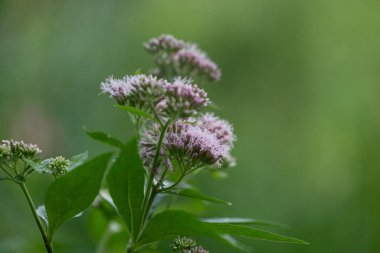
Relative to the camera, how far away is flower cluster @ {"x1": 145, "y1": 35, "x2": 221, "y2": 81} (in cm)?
208

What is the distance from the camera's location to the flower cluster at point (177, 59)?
208 centimetres

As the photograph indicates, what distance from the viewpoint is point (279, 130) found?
689 centimetres

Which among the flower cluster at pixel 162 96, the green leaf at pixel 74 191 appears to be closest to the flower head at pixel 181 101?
the flower cluster at pixel 162 96

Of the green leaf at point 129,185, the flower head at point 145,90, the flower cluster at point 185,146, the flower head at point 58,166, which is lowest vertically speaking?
the green leaf at point 129,185

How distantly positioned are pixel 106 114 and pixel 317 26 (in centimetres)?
293

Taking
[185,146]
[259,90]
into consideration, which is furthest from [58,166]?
[259,90]

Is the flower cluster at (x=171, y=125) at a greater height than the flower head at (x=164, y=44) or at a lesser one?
lesser

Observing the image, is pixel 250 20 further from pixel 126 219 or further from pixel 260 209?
pixel 126 219

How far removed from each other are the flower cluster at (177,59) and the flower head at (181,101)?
687 mm

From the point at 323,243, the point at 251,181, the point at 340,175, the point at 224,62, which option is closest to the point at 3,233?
the point at 323,243

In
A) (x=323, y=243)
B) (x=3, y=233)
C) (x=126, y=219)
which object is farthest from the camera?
(x=323, y=243)

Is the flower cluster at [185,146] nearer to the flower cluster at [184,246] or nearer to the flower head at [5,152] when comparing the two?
the flower cluster at [184,246]

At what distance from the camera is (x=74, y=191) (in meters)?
1.21

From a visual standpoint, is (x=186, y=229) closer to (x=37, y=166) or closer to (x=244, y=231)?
(x=244, y=231)
